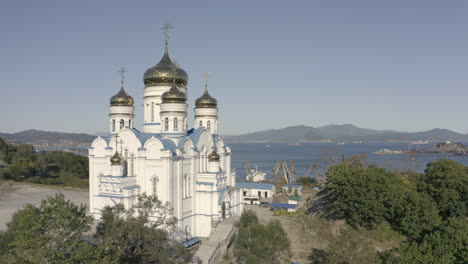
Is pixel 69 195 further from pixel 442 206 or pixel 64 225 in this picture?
pixel 442 206

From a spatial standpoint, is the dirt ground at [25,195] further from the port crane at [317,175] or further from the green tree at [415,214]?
the port crane at [317,175]

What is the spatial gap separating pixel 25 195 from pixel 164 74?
816 inches

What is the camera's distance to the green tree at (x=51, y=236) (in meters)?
9.51

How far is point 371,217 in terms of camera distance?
21953 mm

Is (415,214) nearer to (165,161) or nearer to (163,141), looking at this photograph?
(165,161)

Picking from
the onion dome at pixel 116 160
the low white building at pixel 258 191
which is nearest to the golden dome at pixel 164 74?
the onion dome at pixel 116 160

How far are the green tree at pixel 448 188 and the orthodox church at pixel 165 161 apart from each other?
1265cm

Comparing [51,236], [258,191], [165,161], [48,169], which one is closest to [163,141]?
[165,161]

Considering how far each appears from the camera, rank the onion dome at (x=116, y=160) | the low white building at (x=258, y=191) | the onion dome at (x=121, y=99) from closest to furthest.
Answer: the onion dome at (x=116, y=160) < the onion dome at (x=121, y=99) < the low white building at (x=258, y=191)

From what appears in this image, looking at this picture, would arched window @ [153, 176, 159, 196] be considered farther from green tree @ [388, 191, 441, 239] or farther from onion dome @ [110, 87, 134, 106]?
green tree @ [388, 191, 441, 239]

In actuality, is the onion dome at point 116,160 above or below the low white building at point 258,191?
above

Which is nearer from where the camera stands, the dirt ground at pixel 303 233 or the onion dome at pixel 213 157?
the dirt ground at pixel 303 233

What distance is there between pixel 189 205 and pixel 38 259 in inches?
425

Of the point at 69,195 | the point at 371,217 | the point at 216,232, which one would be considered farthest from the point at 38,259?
the point at 69,195
